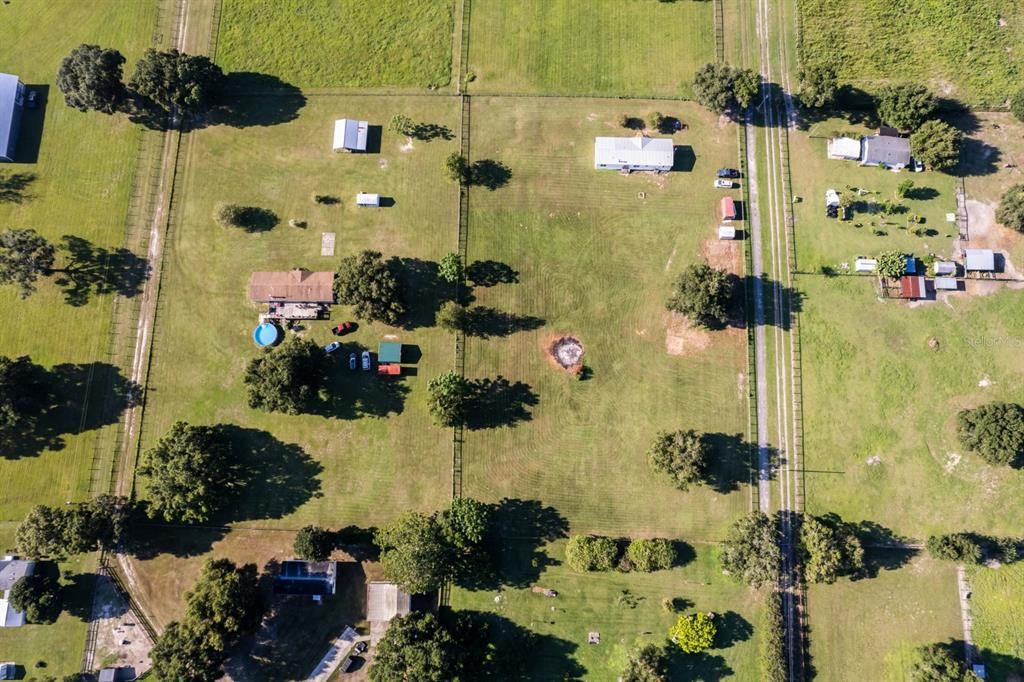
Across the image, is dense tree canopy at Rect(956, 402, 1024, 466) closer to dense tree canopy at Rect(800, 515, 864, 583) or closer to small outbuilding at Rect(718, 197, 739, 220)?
dense tree canopy at Rect(800, 515, 864, 583)

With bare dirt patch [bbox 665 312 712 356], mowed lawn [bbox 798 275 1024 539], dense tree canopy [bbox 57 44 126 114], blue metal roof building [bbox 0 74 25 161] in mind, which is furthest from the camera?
blue metal roof building [bbox 0 74 25 161]

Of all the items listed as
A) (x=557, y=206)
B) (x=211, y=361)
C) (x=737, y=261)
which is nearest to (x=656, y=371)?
(x=737, y=261)

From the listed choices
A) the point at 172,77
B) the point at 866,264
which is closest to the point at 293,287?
the point at 172,77

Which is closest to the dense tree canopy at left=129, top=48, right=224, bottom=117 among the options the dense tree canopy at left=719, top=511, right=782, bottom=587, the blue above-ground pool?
the blue above-ground pool

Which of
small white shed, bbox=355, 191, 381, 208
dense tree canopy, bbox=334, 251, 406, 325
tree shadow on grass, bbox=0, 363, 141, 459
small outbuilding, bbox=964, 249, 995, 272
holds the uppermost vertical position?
small white shed, bbox=355, 191, 381, 208

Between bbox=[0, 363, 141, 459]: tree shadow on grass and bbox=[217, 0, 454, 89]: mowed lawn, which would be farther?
bbox=[217, 0, 454, 89]: mowed lawn

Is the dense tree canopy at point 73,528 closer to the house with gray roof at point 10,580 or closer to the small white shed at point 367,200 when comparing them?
the house with gray roof at point 10,580
